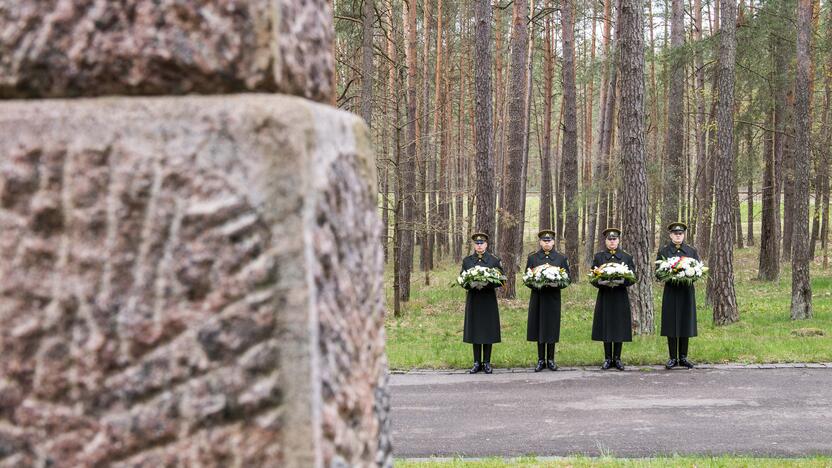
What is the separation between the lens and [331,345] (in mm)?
1255

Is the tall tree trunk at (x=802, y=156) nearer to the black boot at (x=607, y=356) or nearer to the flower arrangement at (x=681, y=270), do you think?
the flower arrangement at (x=681, y=270)

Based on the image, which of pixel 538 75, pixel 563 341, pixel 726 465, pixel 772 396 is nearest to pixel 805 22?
pixel 563 341

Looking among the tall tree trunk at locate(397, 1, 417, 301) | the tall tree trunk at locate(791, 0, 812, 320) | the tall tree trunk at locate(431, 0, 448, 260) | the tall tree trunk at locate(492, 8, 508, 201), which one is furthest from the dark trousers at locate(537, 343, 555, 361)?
the tall tree trunk at locate(492, 8, 508, 201)

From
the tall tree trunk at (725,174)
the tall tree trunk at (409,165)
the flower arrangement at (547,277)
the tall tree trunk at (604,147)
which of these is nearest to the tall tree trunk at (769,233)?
the tall tree trunk at (604,147)

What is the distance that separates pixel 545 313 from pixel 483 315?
93 centimetres

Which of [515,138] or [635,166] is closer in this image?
[635,166]

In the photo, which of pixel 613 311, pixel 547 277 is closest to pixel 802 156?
Answer: pixel 613 311

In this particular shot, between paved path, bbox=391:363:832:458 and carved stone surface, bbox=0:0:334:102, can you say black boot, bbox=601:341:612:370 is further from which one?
carved stone surface, bbox=0:0:334:102

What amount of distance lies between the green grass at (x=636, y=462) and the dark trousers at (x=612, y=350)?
15.9 feet

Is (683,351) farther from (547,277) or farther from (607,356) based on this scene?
(547,277)

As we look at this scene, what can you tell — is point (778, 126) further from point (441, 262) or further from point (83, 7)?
point (83, 7)

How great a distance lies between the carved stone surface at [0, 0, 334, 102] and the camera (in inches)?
48.3

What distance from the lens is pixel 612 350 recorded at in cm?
1213

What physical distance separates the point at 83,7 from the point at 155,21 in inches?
4.7
